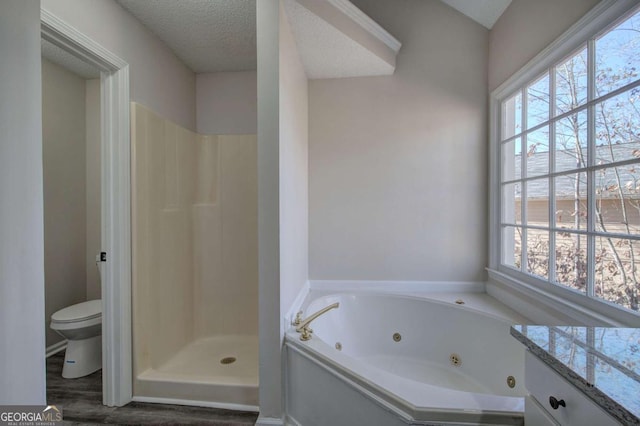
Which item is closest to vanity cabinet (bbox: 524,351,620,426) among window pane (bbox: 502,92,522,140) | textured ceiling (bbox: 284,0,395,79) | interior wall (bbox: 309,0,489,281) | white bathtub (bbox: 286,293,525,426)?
white bathtub (bbox: 286,293,525,426)

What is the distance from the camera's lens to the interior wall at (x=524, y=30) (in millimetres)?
1323

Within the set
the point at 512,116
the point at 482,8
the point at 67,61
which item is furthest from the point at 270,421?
the point at 67,61

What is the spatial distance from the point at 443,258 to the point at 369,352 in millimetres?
905

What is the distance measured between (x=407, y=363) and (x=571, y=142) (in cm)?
161

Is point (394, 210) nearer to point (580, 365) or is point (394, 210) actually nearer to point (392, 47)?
point (392, 47)

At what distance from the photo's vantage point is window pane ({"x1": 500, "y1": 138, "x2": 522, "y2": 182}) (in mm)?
1818

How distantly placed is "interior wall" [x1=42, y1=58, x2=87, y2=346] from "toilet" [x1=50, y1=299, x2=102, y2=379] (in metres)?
0.52

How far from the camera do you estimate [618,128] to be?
3.74 feet

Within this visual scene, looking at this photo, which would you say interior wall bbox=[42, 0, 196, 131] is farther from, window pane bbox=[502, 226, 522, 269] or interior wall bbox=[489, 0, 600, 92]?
window pane bbox=[502, 226, 522, 269]

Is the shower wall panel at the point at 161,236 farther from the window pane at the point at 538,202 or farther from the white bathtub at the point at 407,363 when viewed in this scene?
the window pane at the point at 538,202

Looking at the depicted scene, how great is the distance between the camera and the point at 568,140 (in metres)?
1.40

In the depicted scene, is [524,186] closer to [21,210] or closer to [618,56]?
[618,56]

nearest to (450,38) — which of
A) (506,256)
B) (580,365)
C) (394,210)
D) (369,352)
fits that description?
(394,210)

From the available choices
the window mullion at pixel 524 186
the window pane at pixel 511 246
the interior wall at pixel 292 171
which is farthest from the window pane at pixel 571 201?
the interior wall at pixel 292 171
